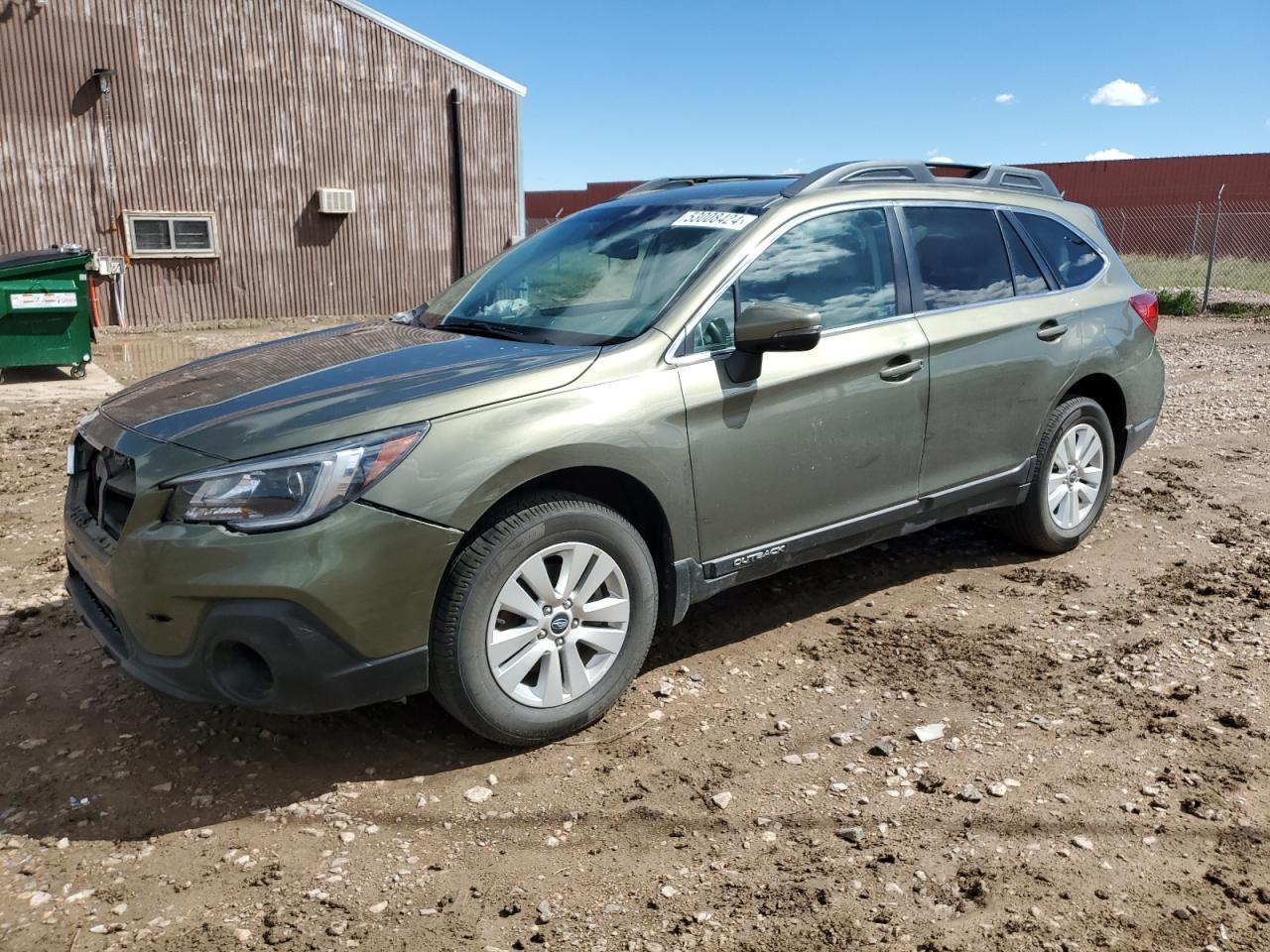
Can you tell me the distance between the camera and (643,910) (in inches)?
104

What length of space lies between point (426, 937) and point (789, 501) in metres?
2.04

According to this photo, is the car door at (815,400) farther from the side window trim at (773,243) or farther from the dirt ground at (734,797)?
the dirt ground at (734,797)

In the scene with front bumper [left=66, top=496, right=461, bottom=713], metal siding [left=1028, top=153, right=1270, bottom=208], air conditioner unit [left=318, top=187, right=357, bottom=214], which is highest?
metal siding [left=1028, top=153, right=1270, bottom=208]

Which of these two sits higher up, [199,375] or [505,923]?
[199,375]

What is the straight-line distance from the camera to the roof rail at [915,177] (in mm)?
4270

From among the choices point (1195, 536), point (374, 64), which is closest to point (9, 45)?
point (374, 64)

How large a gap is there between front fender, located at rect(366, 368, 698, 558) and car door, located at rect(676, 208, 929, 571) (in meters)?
0.10

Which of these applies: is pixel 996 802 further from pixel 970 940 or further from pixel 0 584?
pixel 0 584

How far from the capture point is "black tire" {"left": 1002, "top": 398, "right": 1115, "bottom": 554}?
495 cm

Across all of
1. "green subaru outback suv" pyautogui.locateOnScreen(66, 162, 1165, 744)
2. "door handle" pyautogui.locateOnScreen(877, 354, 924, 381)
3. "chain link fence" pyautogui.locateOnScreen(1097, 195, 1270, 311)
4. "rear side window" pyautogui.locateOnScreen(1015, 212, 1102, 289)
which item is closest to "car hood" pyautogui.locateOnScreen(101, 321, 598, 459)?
"green subaru outback suv" pyautogui.locateOnScreen(66, 162, 1165, 744)

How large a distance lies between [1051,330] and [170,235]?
16234mm

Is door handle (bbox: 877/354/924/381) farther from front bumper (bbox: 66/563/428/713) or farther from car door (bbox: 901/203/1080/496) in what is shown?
front bumper (bbox: 66/563/428/713)

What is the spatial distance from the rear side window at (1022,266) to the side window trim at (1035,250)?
16 mm

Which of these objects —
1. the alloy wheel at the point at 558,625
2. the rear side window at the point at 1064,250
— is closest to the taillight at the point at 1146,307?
the rear side window at the point at 1064,250
